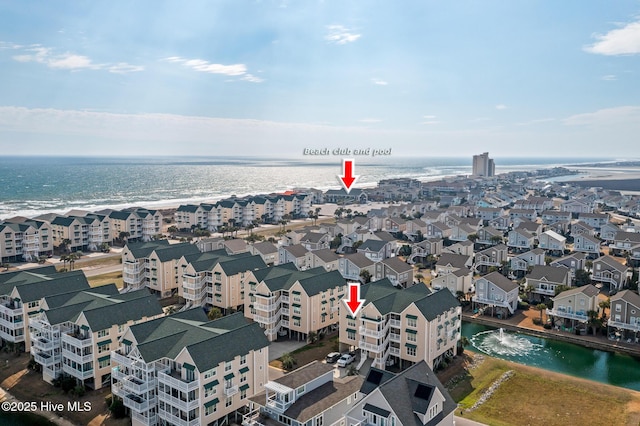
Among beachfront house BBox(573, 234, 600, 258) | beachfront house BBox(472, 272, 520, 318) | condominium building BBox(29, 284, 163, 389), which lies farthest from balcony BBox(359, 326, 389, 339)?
beachfront house BBox(573, 234, 600, 258)

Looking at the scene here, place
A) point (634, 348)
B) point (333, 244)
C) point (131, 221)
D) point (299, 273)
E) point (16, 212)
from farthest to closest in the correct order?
1. point (16, 212)
2. point (131, 221)
3. point (333, 244)
4. point (299, 273)
5. point (634, 348)

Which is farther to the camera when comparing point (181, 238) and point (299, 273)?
point (181, 238)

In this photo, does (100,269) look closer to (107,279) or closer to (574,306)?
(107,279)

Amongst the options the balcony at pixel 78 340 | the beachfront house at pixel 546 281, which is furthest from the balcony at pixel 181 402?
the beachfront house at pixel 546 281

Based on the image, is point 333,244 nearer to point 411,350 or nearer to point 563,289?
point 563,289

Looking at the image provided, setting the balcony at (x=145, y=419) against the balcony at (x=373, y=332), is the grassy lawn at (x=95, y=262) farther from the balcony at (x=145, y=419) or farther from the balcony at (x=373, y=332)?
the balcony at (x=373, y=332)

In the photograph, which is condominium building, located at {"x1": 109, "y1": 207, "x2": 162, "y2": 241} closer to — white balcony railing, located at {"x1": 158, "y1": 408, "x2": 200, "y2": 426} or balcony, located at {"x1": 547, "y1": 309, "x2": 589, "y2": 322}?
white balcony railing, located at {"x1": 158, "y1": 408, "x2": 200, "y2": 426}

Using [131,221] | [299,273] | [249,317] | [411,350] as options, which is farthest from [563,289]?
[131,221]
